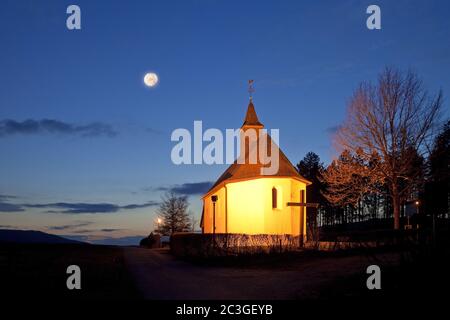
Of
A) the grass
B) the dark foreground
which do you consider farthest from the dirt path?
the grass

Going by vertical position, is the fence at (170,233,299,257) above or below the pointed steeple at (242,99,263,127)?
below

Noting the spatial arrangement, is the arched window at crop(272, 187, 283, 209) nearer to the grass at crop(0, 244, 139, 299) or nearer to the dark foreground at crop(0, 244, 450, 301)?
the dark foreground at crop(0, 244, 450, 301)

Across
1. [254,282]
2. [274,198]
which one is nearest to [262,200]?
[274,198]

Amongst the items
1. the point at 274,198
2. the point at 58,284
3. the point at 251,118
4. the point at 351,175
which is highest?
the point at 251,118

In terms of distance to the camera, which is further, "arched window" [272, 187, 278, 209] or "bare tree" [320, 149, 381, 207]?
"arched window" [272, 187, 278, 209]

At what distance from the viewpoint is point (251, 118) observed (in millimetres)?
47469

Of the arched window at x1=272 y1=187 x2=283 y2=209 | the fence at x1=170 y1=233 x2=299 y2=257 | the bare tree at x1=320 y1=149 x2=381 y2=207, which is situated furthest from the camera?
the arched window at x1=272 y1=187 x2=283 y2=209

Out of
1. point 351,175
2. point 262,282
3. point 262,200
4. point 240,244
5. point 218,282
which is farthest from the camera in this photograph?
point 262,200

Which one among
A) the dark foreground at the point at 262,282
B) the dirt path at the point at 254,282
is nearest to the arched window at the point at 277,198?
the dark foreground at the point at 262,282

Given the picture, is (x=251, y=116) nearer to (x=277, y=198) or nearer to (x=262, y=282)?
(x=277, y=198)

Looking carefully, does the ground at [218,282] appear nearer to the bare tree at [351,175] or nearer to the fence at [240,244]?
the fence at [240,244]

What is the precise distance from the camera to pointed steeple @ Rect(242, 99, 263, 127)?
46856 millimetres

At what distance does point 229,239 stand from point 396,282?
18569mm
